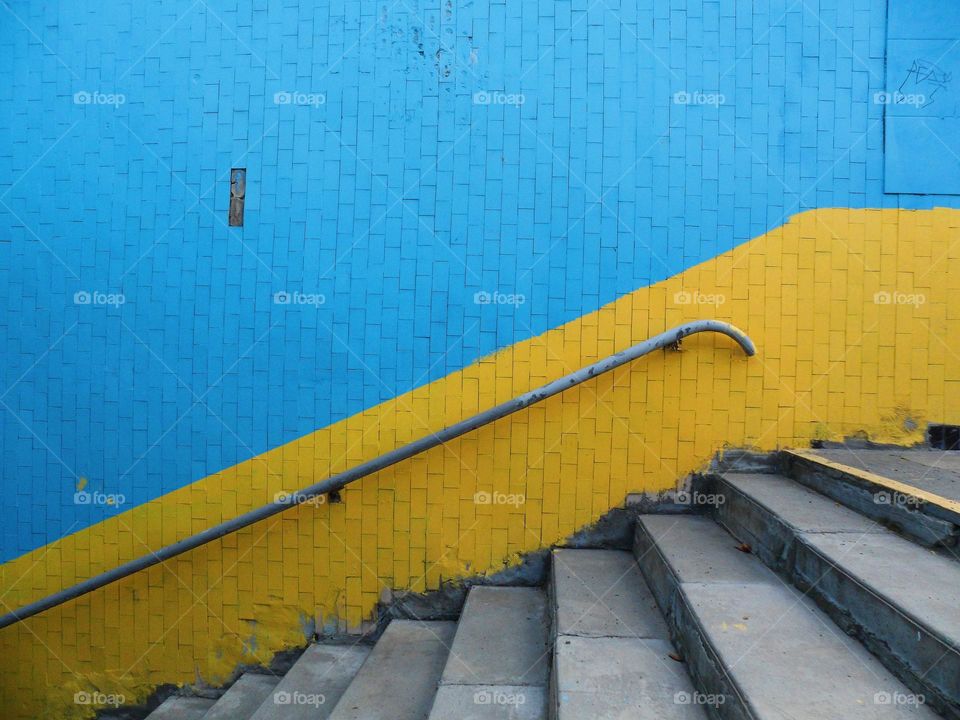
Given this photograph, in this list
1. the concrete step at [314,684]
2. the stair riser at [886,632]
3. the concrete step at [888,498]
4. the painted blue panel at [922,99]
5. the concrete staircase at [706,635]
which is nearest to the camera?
the stair riser at [886,632]

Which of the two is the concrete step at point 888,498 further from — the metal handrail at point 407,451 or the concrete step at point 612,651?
the concrete step at point 612,651

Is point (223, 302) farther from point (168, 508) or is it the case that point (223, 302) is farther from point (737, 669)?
point (737, 669)

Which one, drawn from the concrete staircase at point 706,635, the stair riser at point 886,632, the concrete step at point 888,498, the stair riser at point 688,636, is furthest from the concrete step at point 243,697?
the concrete step at point 888,498

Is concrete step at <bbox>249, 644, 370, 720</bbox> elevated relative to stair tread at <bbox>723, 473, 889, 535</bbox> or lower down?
lower down

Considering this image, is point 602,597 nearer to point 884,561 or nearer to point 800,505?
point 800,505

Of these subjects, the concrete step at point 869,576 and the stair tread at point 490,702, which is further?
the stair tread at point 490,702

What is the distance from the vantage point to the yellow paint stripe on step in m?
2.32

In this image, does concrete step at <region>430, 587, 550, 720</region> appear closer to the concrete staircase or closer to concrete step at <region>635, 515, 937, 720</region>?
the concrete staircase

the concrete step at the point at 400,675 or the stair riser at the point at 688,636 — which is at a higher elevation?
the stair riser at the point at 688,636

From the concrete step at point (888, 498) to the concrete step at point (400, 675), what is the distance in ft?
7.06

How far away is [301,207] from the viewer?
11.6 ft

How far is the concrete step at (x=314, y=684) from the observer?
115 inches

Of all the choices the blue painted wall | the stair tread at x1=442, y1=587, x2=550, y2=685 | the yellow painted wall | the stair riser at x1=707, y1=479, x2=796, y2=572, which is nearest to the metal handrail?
the yellow painted wall

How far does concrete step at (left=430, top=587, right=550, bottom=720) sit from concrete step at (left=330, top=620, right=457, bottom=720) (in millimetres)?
210
